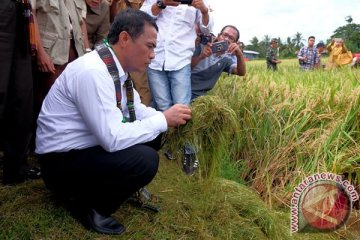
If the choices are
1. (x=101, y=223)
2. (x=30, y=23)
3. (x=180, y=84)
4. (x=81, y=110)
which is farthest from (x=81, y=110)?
(x=180, y=84)

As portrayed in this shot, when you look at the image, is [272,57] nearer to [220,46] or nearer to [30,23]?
[220,46]

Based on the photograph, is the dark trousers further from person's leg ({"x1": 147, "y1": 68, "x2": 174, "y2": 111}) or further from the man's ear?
person's leg ({"x1": 147, "y1": 68, "x2": 174, "y2": 111})

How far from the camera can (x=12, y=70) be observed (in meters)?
2.25

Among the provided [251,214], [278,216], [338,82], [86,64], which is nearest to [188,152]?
[251,214]

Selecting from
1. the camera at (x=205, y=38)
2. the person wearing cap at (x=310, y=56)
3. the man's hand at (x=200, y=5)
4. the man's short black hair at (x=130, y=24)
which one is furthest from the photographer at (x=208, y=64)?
the person wearing cap at (x=310, y=56)

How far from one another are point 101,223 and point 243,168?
6.40 feet

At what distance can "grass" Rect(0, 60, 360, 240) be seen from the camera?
2.15m

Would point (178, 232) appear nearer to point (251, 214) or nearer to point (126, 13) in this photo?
point (251, 214)

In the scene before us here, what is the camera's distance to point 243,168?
12.1 ft

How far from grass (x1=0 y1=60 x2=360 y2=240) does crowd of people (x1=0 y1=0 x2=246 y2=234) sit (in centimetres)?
13

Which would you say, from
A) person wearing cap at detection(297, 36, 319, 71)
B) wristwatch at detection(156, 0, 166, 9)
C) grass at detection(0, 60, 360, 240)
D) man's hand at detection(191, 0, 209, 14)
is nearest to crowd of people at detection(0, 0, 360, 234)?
grass at detection(0, 60, 360, 240)

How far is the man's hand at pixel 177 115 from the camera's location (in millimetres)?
2012

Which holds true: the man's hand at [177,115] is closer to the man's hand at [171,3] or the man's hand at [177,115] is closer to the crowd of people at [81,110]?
the crowd of people at [81,110]

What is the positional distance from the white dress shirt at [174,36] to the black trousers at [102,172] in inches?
57.4
